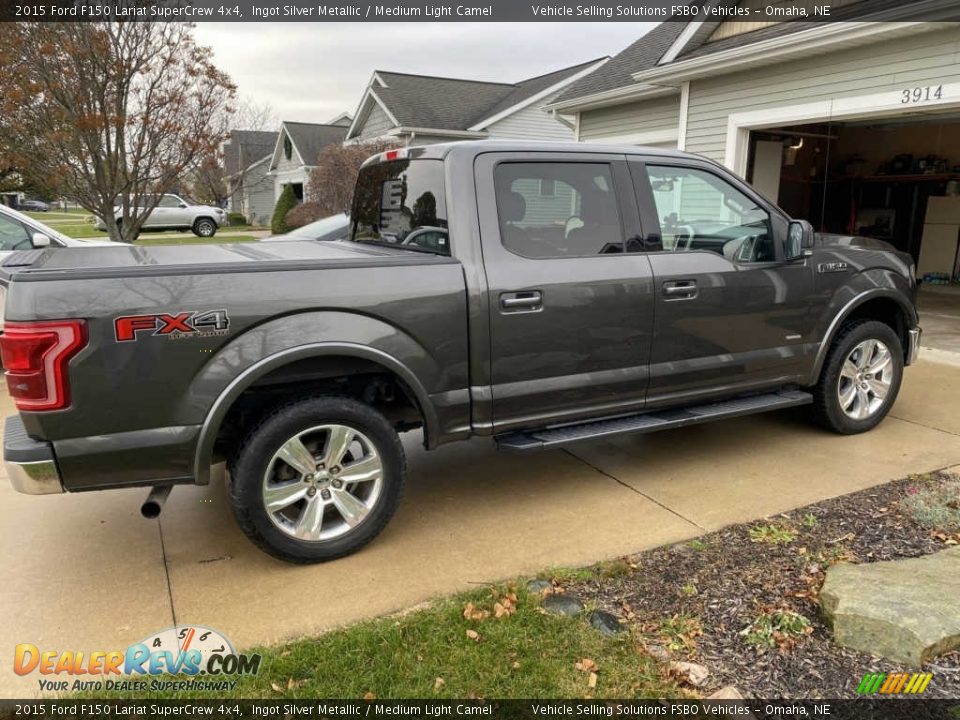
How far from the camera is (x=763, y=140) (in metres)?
10.9

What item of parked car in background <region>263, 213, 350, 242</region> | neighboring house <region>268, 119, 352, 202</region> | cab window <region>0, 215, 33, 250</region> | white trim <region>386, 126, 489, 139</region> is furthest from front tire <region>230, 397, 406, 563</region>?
neighboring house <region>268, 119, 352, 202</region>

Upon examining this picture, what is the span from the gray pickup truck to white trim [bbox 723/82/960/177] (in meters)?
3.78

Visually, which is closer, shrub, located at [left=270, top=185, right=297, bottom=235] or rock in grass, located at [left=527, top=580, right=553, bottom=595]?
rock in grass, located at [left=527, top=580, right=553, bottom=595]

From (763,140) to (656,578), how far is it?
9.49 m

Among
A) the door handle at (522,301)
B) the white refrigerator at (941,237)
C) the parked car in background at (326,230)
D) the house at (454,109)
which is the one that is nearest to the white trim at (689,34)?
the parked car in background at (326,230)

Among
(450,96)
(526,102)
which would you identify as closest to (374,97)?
(450,96)

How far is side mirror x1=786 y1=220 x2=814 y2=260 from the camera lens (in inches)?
175

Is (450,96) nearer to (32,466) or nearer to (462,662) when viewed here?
(32,466)

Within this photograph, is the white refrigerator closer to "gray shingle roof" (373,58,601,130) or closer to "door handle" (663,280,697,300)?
"door handle" (663,280,697,300)

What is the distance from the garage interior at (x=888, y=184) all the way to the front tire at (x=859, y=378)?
6.97 metres

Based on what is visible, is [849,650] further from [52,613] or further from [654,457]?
[52,613]

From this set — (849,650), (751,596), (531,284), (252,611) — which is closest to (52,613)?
(252,611)

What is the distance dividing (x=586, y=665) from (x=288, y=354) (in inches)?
70.3

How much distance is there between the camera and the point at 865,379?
16.8ft
